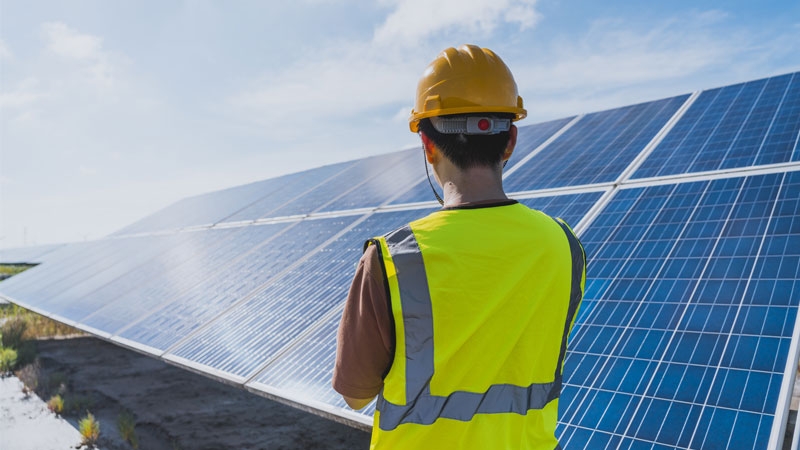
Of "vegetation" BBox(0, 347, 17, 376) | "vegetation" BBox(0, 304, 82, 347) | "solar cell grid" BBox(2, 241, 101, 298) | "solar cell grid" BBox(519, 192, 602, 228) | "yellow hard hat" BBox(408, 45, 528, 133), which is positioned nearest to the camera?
"yellow hard hat" BBox(408, 45, 528, 133)

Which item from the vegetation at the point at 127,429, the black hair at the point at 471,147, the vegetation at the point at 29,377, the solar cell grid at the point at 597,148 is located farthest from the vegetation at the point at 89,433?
the black hair at the point at 471,147

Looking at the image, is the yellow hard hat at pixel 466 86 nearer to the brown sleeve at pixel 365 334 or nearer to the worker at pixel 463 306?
the worker at pixel 463 306

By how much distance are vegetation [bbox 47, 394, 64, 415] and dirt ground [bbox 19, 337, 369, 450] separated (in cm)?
20

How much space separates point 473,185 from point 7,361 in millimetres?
14530

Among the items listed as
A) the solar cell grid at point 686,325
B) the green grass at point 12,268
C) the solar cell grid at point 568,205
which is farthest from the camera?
the green grass at point 12,268

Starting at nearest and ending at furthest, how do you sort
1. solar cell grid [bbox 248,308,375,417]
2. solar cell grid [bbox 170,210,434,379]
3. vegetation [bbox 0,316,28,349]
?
1. solar cell grid [bbox 248,308,375,417]
2. solar cell grid [bbox 170,210,434,379]
3. vegetation [bbox 0,316,28,349]

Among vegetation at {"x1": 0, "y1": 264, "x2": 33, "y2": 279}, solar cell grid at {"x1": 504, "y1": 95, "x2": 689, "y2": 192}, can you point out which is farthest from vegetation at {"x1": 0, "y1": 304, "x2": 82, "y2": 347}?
vegetation at {"x1": 0, "y1": 264, "x2": 33, "y2": 279}

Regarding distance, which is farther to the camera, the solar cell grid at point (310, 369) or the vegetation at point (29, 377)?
the vegetation at point (29, 377)

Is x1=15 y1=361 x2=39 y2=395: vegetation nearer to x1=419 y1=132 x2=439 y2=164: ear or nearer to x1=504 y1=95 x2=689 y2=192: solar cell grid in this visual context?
x1=504 y1=95 x2=689 y2=192: solar cell grid

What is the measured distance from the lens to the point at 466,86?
1965 mm

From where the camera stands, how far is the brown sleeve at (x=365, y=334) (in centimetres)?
171

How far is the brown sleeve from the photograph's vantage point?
1.71 meters

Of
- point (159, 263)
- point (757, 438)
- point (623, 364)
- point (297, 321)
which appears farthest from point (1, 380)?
point (757, 438)

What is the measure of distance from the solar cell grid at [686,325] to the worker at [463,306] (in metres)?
1.48
